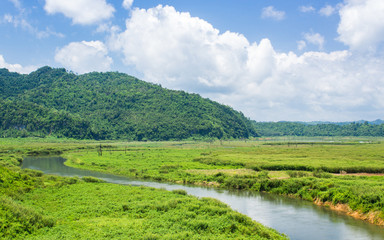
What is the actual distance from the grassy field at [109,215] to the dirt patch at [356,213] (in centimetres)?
1003

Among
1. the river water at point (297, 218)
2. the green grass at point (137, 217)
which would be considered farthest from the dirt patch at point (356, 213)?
the green grass at point (137, 217)

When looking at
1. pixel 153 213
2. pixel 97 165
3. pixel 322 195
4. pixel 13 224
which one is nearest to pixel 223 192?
pixel 322 195

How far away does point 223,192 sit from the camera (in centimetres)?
3906

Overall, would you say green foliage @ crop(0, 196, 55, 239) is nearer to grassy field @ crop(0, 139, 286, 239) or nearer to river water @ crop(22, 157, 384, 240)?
grassy field @ crop(0, 139, 286, 239)

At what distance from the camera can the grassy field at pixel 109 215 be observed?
19.0 metres

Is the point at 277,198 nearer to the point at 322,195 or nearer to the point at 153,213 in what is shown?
the point at 322,195

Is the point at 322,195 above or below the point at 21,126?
below

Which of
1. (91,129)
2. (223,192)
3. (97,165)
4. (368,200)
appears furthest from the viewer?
(91,129)

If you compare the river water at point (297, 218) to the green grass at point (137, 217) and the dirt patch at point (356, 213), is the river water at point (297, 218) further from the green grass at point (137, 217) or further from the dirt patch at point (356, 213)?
the green grass at point (137, 217)

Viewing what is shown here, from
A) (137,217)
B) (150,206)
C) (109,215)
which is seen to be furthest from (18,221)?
(150,206)

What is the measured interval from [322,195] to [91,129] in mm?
158384

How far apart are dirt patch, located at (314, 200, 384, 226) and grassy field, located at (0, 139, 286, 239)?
395 inches

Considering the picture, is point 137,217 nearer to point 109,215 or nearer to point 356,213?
point 109,215

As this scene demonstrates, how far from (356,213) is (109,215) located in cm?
2220
